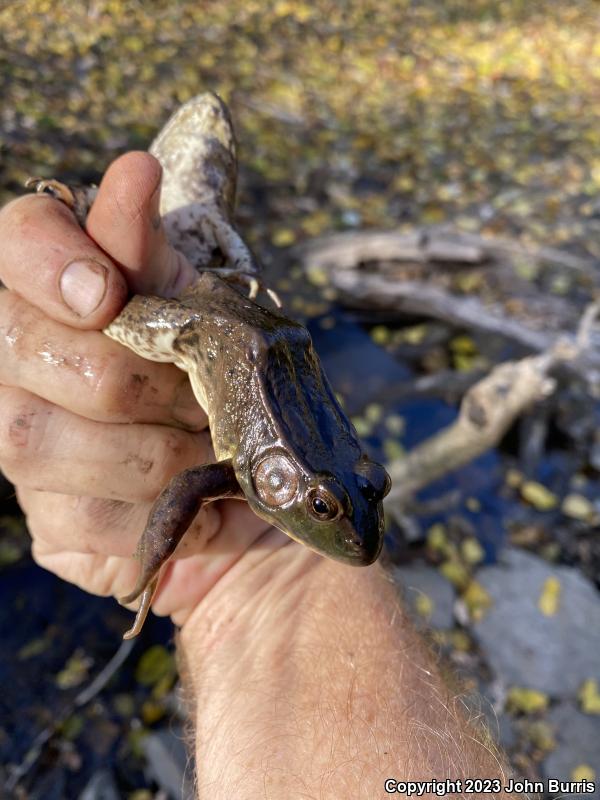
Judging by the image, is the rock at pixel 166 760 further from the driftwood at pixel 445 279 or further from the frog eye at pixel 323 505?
the driftwood at pixel 445 279

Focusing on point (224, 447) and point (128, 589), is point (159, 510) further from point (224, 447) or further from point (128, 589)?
point (128, 589)

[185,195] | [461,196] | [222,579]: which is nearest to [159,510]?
[222,579]

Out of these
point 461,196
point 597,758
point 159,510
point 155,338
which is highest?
point 155,338

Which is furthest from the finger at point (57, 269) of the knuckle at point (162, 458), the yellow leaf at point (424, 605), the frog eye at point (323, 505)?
the yellow leaf at point (424, 605)

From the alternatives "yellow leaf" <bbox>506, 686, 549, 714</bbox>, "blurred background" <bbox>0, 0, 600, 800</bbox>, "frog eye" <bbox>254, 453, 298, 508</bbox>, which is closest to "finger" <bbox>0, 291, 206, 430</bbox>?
"frog eye" <bbox>254, 453, 298, 508</bbox>

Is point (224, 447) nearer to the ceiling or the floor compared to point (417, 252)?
nearer to the ceiling

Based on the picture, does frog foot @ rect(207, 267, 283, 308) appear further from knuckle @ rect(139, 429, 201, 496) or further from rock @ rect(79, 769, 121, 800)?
rock @ rect(79, 769, 121, 800)
